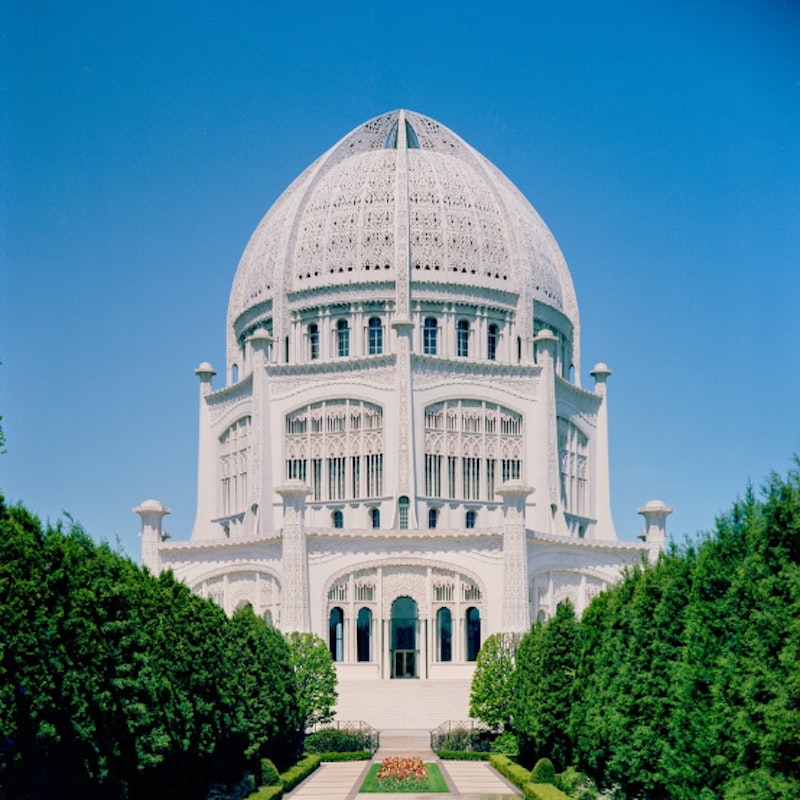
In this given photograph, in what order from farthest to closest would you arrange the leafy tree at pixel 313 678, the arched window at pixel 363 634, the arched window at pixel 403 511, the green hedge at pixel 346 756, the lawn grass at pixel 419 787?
the arched window at pixel 403 511 → the arched window at pixel 363 634 → the leafy tree at pixel 313 678 → the green hedge at pixel 346 756 → the lawn grass at pixel 419 787

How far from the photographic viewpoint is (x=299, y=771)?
151ft

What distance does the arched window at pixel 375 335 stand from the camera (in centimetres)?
7981

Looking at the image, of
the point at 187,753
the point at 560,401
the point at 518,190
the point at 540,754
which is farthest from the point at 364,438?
the point at 187,753

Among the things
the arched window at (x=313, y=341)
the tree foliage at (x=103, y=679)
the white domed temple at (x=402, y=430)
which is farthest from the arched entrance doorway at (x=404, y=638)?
the tree foliage at (x=103, y=679)

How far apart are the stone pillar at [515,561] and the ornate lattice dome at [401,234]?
17711 mm

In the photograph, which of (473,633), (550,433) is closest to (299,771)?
(473,633)

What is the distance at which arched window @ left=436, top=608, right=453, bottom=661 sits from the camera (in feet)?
222

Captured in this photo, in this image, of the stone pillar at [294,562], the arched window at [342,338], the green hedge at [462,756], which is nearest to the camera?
the green hedge at [462,756]

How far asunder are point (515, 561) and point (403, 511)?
30.6ft

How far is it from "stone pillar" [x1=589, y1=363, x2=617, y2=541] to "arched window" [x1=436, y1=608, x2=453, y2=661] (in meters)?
18.2

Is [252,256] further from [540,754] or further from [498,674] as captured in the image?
[540,754]

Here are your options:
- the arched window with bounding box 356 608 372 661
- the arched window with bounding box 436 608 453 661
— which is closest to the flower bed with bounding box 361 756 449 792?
the arched window with bounding box 436 608 453 661

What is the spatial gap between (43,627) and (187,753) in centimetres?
935

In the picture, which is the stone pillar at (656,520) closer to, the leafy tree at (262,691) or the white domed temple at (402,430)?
the white domed temple at (402,430)
